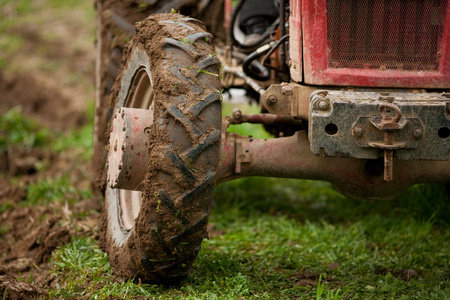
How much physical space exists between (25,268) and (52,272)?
327mm

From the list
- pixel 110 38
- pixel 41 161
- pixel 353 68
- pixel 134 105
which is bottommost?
pixel 41 161

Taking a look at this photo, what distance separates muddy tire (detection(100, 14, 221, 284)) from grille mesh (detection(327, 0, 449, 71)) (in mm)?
659

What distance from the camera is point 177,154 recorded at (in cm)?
300

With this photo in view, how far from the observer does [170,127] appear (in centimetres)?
301

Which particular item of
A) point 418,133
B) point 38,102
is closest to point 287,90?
point 418,133

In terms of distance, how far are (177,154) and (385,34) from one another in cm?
124

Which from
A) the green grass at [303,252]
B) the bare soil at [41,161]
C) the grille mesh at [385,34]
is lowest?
the green grass at [303,252]

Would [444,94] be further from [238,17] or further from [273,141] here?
[238,17]

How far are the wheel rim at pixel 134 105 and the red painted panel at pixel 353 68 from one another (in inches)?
37.9

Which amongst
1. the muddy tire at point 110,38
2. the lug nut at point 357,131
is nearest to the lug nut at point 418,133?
the lug nut at point 357,131

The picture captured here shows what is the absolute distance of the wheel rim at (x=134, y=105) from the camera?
3.74 m

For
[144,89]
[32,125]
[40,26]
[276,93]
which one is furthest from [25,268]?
[40,26]

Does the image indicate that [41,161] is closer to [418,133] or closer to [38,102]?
[38,102]

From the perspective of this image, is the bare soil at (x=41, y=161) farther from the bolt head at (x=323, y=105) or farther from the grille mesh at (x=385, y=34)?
the grille mesh at (x=385, y=34)
